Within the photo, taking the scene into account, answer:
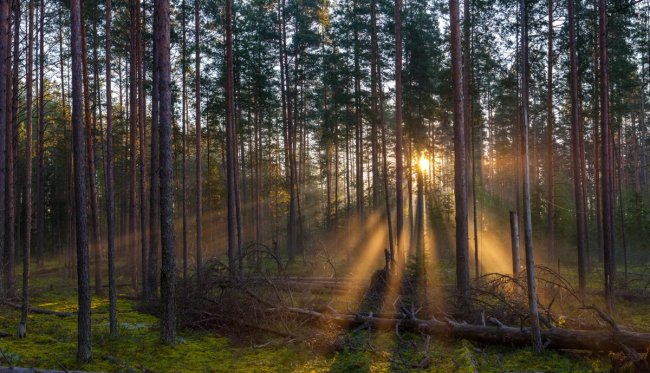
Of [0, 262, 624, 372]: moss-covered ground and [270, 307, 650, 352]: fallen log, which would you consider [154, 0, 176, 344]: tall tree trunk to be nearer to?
[0, 262, 624, 372]: moss-covered ground

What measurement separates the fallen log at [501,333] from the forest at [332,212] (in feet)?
0.14

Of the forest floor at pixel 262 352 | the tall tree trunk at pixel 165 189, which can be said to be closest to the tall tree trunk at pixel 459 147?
the forest floor at pixel 262 352

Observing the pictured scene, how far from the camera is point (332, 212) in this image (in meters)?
42.3

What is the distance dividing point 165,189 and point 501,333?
803 cm

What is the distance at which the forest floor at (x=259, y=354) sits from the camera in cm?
837

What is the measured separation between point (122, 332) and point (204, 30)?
17.6 meters

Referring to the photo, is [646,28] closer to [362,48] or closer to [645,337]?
[362,48]

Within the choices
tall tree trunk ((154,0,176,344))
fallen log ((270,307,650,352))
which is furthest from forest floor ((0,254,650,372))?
tall tree trunk ((154,0,176,344))

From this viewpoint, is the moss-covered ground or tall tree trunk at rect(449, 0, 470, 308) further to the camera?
tall tree trunk at rect(449, 0, 470, 308)

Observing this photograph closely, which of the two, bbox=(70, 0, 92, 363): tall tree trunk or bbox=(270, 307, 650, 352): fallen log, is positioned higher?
bbox=(70, 0, 92, 363): tall tree trunk

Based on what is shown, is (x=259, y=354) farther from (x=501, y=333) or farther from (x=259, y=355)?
(x=501, y=333)

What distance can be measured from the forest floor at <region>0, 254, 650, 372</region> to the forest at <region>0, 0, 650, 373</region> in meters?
0.06

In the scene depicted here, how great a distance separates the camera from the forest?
908 centimetres

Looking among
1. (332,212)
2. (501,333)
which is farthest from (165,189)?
(332,212)
